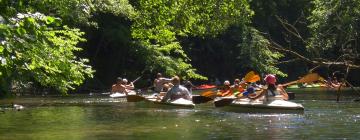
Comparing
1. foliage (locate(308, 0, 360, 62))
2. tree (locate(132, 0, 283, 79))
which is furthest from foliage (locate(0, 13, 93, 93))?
foliage (locate(308, 0, 360, 62))

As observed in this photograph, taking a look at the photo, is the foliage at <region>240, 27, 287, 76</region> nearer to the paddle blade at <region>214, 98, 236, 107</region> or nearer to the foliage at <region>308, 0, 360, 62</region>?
the foliage at <region>308, 0, 360, 62</region>

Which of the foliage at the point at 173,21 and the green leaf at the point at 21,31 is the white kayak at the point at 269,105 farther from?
the foliage at the point at 173,21

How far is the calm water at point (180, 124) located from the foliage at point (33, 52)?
163 centimetres

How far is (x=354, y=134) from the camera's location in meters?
14.8

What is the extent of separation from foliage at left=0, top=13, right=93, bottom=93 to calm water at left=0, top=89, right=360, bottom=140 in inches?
64.0

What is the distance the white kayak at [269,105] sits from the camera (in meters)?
21.0

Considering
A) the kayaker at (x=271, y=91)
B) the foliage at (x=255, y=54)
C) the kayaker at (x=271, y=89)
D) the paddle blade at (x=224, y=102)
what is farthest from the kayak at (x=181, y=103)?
the foliage at (x=255, y=54)

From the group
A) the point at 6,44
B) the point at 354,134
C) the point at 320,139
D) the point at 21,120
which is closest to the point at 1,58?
the point at 6,44

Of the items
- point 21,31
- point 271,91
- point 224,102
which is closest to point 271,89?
point 271,91

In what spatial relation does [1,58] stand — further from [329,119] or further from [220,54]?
[220,54]

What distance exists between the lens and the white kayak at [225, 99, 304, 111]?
21.0 metres

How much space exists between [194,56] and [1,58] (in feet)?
160

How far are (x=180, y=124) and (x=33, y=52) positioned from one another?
6852 mm

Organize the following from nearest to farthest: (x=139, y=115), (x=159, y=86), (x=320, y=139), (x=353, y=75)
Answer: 1. (x=320, y=139)
2. (x=139, y=115)
3. (x=159, y=86)
4. (x=353, y=75)
